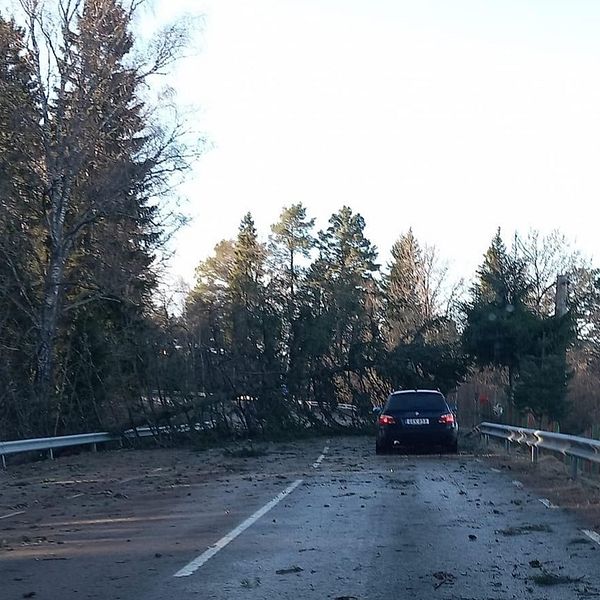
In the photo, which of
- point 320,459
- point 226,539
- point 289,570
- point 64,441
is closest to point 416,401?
point 320,459

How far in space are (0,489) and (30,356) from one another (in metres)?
12.2

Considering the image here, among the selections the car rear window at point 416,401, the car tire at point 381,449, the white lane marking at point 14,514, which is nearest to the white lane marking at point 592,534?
the white lane marking at point 14,514

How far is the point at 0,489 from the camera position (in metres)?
17.7

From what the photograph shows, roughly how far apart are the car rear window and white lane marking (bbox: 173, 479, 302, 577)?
8321 mm

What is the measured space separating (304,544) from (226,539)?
36.7 inches

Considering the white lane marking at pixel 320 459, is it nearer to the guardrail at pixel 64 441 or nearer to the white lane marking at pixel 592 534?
the guardrail at pixel 64 441

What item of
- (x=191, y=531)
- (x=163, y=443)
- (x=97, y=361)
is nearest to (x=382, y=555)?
(x=191, y=531)

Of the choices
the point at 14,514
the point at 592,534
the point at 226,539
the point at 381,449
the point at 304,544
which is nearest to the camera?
the point at 304,544

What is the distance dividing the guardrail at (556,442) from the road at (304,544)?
1.13 meters

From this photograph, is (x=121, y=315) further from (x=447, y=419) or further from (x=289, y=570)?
(x=289, y=570)

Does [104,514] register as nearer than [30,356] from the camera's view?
Yes

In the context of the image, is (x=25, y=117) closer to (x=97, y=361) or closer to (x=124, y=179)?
(x=124, y=179)

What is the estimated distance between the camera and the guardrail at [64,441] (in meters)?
20.5

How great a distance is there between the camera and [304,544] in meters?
10.6
